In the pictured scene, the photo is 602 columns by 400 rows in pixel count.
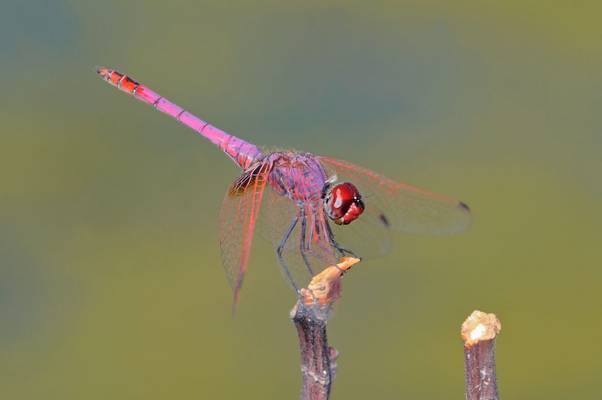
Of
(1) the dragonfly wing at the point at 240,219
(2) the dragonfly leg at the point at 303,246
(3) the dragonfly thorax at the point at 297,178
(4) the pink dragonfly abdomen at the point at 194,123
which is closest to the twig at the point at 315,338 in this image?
(1) the dragonfly wing at the point at 240,219

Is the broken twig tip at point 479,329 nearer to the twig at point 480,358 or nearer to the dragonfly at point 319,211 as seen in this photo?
the twig at point 480,358

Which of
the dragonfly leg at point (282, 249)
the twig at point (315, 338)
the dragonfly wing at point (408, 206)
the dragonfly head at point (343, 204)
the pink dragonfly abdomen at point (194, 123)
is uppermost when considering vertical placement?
the pink dragonfly abdomen at point (194, 123)

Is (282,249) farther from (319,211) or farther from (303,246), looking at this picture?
(319,211)

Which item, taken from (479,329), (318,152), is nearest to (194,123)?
(318,152)

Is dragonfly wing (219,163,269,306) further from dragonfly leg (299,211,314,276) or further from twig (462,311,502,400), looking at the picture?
twig (462,311,502,400)

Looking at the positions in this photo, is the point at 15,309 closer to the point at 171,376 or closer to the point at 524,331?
the point at 171,376

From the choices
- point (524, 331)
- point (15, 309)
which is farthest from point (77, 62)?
point (524, 331)

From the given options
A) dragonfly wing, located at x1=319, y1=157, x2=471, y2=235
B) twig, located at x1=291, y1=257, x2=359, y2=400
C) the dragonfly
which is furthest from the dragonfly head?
twig, located at x1=291, y1=257, x2=359, y2=400

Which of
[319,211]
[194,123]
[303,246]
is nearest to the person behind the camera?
[303,246]
